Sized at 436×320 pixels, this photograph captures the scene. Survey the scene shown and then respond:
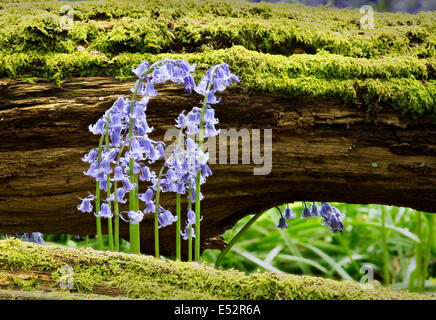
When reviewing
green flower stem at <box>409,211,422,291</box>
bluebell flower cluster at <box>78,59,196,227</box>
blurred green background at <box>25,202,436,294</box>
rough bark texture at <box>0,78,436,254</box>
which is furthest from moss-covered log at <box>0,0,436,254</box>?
blurred green background at <box>25,202,436,294</box>

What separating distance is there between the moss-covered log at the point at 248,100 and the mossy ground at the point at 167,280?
2.44 feet

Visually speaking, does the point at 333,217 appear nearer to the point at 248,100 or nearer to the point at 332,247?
the point at 248,100

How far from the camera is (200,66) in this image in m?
2.28

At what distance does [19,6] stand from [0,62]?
0.62 meters

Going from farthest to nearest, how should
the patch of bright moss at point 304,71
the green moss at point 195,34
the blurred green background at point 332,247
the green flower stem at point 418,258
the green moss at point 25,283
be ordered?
1. the blurred green background at point 332,247
2. the green flower stem at point 418,258
3. the green moss at point 195,34
4. the patch of bright moss at point 304,71
5. the green moss at point 25,283

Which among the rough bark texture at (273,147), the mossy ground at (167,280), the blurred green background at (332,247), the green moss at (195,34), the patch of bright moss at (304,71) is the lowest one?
the blurred green background at (332,247)

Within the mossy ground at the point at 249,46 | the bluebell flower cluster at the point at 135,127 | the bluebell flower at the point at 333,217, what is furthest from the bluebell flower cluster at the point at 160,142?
the bluebell flower at the point at 333,217

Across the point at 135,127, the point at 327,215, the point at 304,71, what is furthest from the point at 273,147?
the point at 135,127

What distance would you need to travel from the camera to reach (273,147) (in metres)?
2.27

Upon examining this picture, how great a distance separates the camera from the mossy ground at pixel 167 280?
158 centimetres

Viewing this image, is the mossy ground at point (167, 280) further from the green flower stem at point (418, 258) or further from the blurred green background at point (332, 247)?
the blurred green background at point (332, 247)

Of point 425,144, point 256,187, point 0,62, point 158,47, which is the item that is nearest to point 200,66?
point 158,47

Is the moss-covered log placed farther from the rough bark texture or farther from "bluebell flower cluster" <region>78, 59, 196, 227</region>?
"bluebell flower cluster" <region>78, 59, 196, 227</region>
